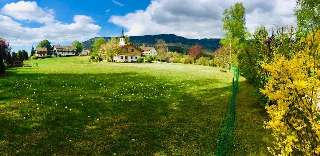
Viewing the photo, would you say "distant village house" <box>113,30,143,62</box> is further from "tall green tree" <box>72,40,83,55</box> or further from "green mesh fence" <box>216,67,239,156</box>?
"tall green tree" <box>72,40,83,55</box>

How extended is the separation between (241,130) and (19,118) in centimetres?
894

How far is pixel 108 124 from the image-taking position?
7520 mm

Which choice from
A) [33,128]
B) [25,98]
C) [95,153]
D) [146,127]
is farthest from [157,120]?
[25,98]

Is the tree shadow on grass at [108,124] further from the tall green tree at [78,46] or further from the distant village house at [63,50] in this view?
the tall green tree at [78,46]

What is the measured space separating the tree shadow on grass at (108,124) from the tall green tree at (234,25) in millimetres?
32405

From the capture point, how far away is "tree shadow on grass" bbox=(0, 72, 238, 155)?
5.71m

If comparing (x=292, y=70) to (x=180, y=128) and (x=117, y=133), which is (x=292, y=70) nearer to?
(x=180, y=128)

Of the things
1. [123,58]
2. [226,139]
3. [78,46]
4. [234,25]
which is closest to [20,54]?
[123,58]

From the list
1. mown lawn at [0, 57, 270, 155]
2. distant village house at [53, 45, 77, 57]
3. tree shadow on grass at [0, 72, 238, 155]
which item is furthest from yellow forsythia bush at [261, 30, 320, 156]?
distant village house at [53, 45, 77, 57]

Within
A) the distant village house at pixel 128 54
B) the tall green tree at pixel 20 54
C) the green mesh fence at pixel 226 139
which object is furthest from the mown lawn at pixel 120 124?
the tall green tree at pixel 20 54

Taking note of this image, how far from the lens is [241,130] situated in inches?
283

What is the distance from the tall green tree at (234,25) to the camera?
130 ft

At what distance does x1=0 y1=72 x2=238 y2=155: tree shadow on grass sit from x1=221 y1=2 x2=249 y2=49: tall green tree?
1276 inches

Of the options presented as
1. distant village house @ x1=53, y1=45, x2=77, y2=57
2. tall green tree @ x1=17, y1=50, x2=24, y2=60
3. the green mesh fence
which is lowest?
the green mesh fence
